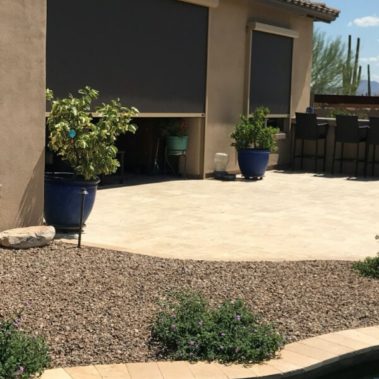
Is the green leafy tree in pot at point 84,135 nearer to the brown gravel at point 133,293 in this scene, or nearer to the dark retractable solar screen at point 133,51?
the brown gravel at point 133,293

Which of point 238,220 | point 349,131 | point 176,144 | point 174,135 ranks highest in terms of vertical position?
point 349,131

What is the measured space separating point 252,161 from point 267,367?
374 inches

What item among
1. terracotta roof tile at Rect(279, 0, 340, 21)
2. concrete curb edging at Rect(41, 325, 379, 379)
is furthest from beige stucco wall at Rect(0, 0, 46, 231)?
terracotta roof tile at Rect(279, 0, 340, 21)

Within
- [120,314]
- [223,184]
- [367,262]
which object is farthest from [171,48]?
[120,314]

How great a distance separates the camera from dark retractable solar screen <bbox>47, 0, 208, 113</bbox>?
9250 millimetres

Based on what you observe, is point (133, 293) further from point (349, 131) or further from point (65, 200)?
point (349, 131)

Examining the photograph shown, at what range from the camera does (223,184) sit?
41.2 ft

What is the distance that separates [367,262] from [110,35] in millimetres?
5738

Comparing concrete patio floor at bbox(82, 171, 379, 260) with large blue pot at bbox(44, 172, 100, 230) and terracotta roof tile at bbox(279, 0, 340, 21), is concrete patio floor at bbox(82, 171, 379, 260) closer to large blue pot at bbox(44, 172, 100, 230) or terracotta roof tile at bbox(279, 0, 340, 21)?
large blue pot at bbox(44, 172, 100, 230)

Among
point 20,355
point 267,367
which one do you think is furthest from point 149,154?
point 20,355

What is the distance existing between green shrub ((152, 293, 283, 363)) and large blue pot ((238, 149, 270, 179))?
8820 mm

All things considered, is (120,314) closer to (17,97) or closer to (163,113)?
(17,97)

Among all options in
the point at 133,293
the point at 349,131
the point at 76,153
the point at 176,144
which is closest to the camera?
the point at 133,293

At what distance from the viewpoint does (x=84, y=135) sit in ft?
23.3
